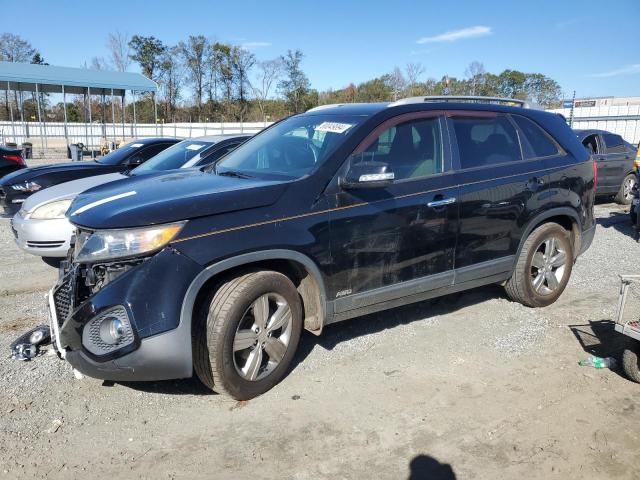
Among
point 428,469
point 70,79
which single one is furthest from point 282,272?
point 70,79

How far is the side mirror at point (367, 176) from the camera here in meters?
3.43

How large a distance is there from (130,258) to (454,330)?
2.91m

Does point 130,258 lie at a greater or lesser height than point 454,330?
greater

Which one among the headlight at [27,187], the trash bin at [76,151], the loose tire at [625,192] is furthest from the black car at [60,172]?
the trash bin at [76,151]

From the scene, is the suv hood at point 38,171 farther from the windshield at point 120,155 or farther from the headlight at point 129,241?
the headlight at point 129,241

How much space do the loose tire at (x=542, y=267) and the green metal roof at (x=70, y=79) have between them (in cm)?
2389

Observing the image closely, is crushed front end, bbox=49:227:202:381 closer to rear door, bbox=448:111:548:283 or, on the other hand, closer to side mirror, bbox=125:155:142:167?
rear door, bbox=448:111:548:283

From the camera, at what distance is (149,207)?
9.95 ft

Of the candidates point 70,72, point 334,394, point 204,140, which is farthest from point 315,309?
point 70,72

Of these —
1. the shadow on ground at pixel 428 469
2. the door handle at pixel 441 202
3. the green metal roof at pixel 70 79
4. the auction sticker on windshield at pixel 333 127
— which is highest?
the green metal roof at pixel 70 79

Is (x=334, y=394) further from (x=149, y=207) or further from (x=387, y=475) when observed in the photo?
(x=149, y=207)

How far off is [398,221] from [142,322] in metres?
1.89

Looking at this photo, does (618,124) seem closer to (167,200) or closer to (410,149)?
(410,149)

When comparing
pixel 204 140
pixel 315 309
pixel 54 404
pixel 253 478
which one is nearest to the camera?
pixel 253 478
